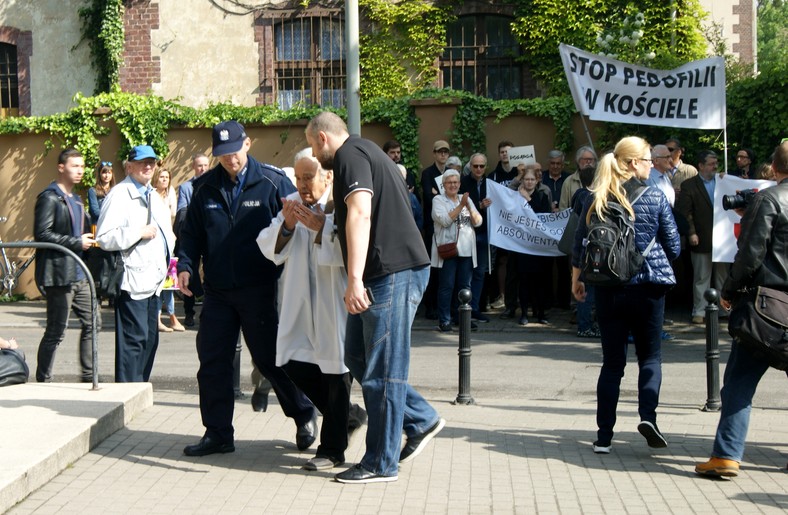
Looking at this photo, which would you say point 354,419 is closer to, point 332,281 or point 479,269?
point 332,281

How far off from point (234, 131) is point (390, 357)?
1861 millimetres

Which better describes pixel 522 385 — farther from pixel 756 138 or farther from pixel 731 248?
pixel 756 138

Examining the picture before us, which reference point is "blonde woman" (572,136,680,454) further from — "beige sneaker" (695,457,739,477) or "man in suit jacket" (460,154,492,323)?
"man in suit jacket" (460,154,492,323)

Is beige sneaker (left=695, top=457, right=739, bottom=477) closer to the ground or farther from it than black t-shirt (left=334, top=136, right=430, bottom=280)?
closer to the ground

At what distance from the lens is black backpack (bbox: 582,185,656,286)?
273 inches

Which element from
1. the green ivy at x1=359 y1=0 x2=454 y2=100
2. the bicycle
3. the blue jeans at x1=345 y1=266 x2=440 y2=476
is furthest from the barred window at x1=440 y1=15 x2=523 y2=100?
the blue jeans at x1=345 y1=266 x2=440 y2=476

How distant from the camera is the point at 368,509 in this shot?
19.4 feet

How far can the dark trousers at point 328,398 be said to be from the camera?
6688 mm

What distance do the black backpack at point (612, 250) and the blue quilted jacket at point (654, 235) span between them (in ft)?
0.18

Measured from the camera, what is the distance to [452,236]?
45.6ft

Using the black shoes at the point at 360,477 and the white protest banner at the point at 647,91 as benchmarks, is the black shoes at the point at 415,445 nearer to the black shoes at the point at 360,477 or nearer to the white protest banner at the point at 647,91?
the black shoes at the point at 360,477

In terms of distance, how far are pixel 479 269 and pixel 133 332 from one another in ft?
21.8

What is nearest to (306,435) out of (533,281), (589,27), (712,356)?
(712,356)

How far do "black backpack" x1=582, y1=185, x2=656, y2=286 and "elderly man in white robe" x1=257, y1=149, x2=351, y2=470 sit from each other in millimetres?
1579
